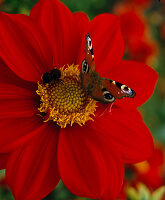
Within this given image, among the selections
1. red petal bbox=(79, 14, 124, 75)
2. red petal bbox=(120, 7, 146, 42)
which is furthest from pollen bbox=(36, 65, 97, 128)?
red petal bbox=(120, 7, 146, 42)

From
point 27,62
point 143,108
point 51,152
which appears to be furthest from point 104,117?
point 143,108

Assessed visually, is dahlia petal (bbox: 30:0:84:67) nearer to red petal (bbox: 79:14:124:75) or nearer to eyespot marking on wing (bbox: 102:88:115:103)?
red petal (bbox: 79:14:124:75)

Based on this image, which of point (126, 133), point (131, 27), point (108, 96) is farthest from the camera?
point (131, 27)

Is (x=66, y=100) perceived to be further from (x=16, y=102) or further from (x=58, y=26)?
(x=58, y=26)

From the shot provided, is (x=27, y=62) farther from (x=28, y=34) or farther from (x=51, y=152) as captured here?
(x=51, y=152)

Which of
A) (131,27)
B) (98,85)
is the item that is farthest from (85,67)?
(131,27)

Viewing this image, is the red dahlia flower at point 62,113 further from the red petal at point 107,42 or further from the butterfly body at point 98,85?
the butterfly body at point 98,85

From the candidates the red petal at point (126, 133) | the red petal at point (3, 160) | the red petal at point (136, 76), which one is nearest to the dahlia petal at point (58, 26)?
the red petal at point (136, 76)
